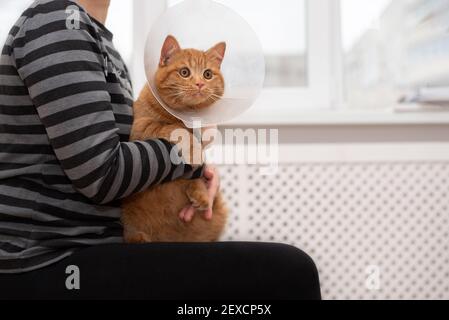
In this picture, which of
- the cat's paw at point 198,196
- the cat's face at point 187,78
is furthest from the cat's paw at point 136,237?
the cat's face at point 187,78

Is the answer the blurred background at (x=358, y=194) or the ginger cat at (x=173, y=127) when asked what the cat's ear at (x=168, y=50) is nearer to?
the ginger cat at (x=173, y=127)

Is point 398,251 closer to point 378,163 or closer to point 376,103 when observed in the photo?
point 378,163

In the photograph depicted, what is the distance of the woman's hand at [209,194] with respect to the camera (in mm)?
986

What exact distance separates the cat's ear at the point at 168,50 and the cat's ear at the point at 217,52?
0.06 meters

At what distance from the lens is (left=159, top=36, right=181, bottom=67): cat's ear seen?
36.1 inches

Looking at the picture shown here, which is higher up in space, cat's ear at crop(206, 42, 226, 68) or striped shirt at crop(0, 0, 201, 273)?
cat's ear at crop(206, 42, 226, 68)

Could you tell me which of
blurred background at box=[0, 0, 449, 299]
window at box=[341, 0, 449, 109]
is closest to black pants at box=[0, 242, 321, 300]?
blurred background at box=[0, 0, 449, 299]

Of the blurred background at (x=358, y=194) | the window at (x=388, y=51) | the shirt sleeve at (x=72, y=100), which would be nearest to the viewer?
the shirt sleeve at (x=72, y=100)

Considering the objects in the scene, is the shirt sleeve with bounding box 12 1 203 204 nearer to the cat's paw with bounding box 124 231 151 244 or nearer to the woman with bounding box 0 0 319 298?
the woman with bounding box 0 0 319 298

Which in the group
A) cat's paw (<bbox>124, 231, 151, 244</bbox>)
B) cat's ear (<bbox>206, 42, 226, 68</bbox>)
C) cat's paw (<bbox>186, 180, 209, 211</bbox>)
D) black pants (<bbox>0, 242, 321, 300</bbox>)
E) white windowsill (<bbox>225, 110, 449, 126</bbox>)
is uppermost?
cat's ear (<bbox>206, 42, 226, 68</bbox>)

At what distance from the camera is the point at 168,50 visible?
0.92 metres

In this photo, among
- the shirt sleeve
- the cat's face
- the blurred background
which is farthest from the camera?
the blurred background

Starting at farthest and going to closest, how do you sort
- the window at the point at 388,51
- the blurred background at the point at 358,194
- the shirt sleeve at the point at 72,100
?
the window at the point at 388,51
the blurred background at the point at 358,194
the shirt sleeve at the point at 72,100

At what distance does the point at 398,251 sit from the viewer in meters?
1.75
